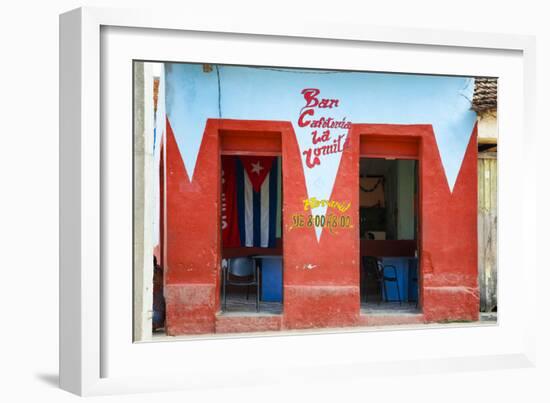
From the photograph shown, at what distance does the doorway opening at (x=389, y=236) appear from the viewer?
40.8 ft

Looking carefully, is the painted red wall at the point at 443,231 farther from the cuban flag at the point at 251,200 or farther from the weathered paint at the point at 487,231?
the cuban flag at the point at 251,200

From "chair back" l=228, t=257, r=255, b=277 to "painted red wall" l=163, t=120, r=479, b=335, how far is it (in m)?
1.37

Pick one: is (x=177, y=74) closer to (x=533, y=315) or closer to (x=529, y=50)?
(x=529, y=50)

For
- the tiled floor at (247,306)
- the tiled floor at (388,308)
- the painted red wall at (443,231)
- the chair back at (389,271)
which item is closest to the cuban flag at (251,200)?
the tiled floor at (247,306)

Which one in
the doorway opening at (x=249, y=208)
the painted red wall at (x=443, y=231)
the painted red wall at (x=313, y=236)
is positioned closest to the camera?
the painted red wall at (x=313, y=236)

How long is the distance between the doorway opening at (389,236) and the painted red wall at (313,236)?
0.60m

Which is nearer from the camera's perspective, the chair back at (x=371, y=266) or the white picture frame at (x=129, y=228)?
the white picture frame at (x=129, y=228)

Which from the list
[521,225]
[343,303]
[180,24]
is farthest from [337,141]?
[180,24]

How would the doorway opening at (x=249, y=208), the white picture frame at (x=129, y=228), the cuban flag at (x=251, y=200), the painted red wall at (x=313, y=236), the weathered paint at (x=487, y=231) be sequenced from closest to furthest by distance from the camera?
the white picture frame at (x=129, y=228)
the painted red wall at (x=313, y=236)
the weathered paint at (x=487, y=231)
the doorway opening at (x=249, y=208)
the cuban flag at (x=251, y=200)

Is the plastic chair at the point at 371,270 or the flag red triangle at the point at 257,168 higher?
the flag red triangle at the point at 257,168

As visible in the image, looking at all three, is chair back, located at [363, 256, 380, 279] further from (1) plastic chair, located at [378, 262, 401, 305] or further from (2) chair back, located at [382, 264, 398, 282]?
(2) chair back, located at [382, 264, 398, 282]

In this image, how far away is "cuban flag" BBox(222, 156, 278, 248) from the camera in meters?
13.6

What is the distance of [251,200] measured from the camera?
44.7ft

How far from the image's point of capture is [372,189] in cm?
1528
